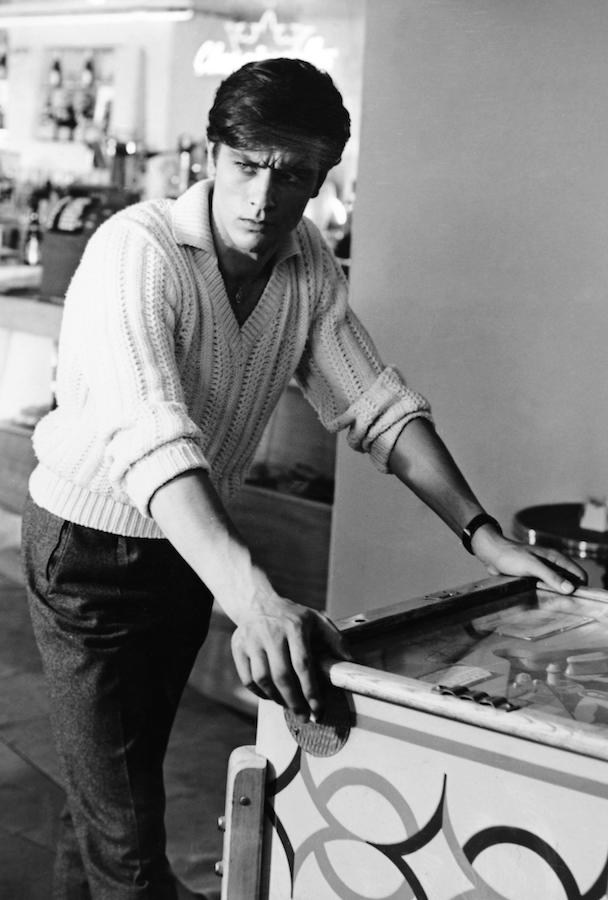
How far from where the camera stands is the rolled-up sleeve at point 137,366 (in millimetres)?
1511

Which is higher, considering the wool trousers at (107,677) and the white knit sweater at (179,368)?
the white knit sweater at (179,368)

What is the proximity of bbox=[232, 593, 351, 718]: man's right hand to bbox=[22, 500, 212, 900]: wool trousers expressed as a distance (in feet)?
2.00

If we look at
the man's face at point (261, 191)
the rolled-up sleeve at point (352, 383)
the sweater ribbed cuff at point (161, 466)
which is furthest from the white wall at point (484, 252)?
the sweater ribbed cuff at point (161, 466)

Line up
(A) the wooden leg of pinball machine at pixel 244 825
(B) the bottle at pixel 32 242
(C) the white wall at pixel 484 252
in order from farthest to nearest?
(B) the bottle at pixel 32 242
(C) the white wall at pixel 484 252
(A) the wooden leg of pinball machine at pixel 244 825

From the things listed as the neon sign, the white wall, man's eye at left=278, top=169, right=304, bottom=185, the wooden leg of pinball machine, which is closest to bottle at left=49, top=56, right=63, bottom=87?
the neon sign

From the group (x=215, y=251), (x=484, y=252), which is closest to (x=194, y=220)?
(x=215, y=251)

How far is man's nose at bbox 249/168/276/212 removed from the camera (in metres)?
1.69

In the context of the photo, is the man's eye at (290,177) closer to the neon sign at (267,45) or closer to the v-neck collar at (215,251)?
the v-neck collar at (215,251)

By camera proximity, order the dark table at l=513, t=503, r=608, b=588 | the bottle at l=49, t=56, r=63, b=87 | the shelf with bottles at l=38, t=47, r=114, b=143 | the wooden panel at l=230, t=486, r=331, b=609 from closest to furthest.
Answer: the dark table at l=513, t=503, r=608, b=588
the wooden panel at l=230, t=486, r=331, b=609
the shelf with bottles at l=38, t=47, r=114, b=143
the bottle at l=49, t=56, r=63, b=87

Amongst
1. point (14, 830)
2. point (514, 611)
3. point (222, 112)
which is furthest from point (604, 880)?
point (14, 830)

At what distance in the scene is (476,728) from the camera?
124 cm

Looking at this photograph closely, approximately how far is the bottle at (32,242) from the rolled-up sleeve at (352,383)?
4.34 meters

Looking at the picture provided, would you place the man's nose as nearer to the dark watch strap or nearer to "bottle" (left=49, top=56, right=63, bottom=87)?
the dark watch strap

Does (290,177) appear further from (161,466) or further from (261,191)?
(161,466)
